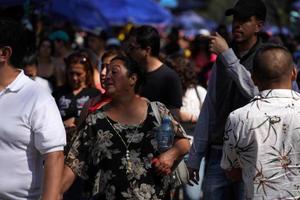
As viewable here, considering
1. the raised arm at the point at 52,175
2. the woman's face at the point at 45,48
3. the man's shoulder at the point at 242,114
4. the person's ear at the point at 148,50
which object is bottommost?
the raised arm at the point at 52,175

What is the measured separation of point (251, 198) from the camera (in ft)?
16.4

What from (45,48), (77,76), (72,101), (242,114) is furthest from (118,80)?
(45,48)

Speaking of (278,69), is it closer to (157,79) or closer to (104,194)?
(104,194)

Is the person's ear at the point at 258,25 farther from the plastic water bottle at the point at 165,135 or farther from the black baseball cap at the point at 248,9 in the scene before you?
the plastic water bottle at the point at 165,135

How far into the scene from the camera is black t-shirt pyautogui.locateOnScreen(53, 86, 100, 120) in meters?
8.25

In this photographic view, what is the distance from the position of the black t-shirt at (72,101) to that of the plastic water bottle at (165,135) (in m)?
2.55

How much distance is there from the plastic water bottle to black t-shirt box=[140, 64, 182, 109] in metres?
2.20

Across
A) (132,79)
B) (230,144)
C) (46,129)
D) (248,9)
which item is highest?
(248,9)

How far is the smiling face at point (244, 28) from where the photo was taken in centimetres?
633

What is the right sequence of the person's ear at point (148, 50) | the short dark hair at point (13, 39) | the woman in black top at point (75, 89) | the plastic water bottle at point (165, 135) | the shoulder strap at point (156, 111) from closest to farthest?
the short dark hair at point (13, 39) < the plastic water bottle at point (165, 135) < the shoulder strap at point (156, 111) < the person's ear at point (148, 50) < the woman in black top at point (75, 89)

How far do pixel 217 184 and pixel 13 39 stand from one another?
7.52ft

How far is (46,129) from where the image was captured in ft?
15.0

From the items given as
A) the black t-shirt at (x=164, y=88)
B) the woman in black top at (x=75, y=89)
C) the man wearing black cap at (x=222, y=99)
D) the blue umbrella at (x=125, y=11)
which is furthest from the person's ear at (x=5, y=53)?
the blue umbrella at (x=125, y=11)

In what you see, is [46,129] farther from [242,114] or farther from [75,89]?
[75,89]
